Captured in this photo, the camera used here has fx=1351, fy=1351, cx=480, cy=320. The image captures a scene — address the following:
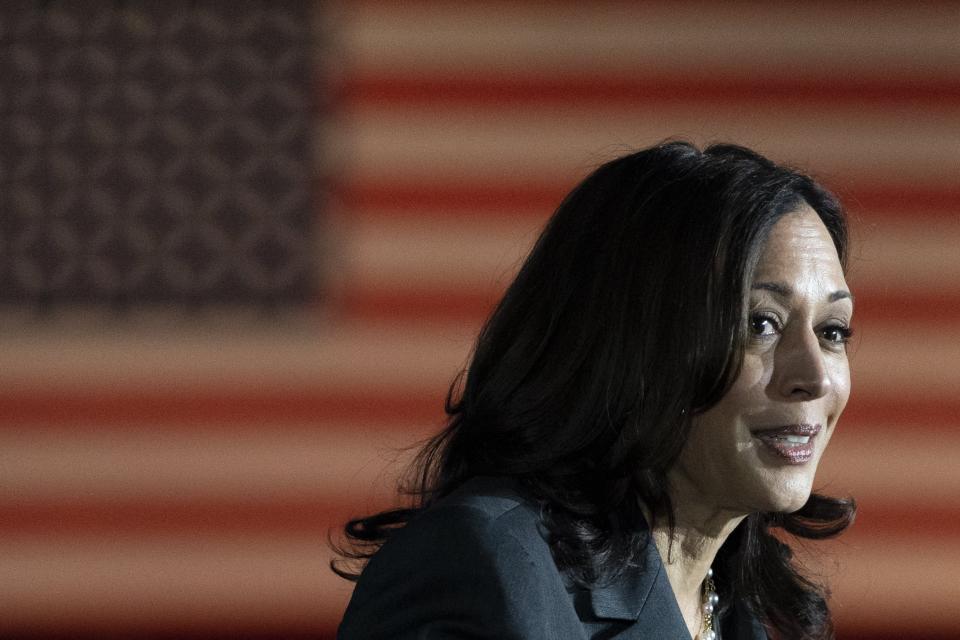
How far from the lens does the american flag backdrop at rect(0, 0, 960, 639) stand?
3816mm

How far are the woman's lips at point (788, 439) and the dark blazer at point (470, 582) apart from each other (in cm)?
26

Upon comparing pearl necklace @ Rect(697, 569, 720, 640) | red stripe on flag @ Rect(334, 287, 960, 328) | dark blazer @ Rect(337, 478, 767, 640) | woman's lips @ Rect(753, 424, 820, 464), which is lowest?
red stripe on flag @ Rect(334, 287, 960, 328)

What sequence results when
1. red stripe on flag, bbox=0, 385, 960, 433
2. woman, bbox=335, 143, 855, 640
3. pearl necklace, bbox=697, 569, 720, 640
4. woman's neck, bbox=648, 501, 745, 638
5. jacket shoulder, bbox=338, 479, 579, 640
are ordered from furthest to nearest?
red stripe on flag, bbox=0, 385, 960, 433
pearl necklace, bbox=697, 569, 720, 640
woman's neck, bbox=648, 501, 745, 638
woman, bbox=335, 143, 855, 640
jacket shoulder, bbox=338, 479, 579, 640

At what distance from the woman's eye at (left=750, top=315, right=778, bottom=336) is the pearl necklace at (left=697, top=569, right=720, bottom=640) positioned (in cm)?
42

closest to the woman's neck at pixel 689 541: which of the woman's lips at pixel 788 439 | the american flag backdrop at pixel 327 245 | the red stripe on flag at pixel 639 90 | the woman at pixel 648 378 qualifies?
the woman at pixel 648 378

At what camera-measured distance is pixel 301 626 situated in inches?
151

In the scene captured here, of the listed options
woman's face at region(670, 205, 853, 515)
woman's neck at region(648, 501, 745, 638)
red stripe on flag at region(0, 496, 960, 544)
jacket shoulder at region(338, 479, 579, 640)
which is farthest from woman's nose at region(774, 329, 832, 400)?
red stripe on flag at region(0, 496, 960, 544)

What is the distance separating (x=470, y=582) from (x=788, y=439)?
1.39ft

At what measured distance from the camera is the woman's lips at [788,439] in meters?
1.50

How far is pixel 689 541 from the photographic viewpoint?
165 cm

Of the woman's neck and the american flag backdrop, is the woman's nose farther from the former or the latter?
the american flag backdrop

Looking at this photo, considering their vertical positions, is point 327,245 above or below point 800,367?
below

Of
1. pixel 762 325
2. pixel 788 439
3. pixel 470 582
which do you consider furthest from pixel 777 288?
pixel 470 582

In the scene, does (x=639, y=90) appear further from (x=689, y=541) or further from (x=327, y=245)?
(x=689, y=541)
